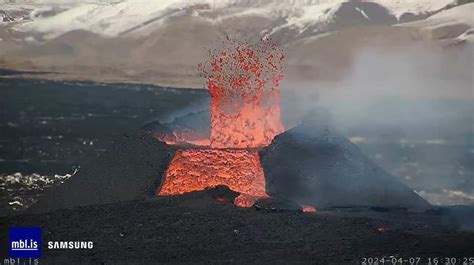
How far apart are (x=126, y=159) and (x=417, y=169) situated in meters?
69.6

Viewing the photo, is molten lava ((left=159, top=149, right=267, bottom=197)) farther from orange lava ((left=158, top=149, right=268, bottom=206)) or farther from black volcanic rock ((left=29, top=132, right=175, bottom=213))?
black volcanic rock ((left=29, top=132, right=175, bottom=213))

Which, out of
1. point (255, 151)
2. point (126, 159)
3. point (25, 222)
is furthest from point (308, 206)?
point (25, 222)

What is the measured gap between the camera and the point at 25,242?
23203mm

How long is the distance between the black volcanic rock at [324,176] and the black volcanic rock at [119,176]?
17.6 feet

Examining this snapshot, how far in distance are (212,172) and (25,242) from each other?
35.8ft

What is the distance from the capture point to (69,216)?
88.8 feet

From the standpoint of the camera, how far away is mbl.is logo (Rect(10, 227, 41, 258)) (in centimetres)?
2259

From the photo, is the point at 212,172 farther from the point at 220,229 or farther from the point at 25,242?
the point at 25,242

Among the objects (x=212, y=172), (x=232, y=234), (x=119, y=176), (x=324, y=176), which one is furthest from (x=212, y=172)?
(x=232, y=234)

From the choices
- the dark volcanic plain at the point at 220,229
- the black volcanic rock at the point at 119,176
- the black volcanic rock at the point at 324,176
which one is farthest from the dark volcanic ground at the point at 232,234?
the black volcanic rock at the point at 324,176

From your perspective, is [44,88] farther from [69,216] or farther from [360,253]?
[360,253]

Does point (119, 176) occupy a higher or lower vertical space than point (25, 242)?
higher

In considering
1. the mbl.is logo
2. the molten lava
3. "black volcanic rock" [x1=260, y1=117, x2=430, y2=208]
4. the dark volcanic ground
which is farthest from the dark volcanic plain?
"black volcanic rock" [x1=260, y1=117, x2=430, y2=208]

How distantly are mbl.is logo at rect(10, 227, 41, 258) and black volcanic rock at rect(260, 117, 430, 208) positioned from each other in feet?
38.4
